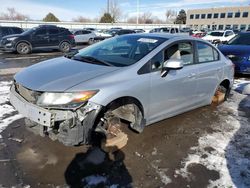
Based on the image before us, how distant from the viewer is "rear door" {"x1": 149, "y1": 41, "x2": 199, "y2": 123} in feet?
12.4

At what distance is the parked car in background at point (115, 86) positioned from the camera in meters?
2.95

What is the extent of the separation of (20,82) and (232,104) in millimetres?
4799

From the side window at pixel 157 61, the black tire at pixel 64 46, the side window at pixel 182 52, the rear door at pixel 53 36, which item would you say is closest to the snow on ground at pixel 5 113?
the side window at pixel 157 61

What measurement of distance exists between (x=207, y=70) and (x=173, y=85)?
1.11m

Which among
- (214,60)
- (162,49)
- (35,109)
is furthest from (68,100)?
(214,60)

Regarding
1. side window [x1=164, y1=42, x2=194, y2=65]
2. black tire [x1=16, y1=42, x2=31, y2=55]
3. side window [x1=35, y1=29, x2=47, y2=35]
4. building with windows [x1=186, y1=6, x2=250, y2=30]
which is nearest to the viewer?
side window [x1=164, y1=42, x2=194, y2=65]

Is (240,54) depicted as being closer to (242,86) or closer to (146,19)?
(242,86)

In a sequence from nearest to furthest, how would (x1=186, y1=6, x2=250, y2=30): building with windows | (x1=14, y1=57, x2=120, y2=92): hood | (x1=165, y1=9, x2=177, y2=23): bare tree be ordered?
(x1=14, y1=57, x2=120, y2=92): hood, (x1=186, y1=6, x2=250, y2=30): building with windows, (x1=165, y1=9, x2=177, y2=23): bare tree

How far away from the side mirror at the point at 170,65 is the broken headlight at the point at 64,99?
1443 mm

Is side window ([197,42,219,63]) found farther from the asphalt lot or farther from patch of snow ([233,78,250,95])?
patch of snow ([233,78,250,95])

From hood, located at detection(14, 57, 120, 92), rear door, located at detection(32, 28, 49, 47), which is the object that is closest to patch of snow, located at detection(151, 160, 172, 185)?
hood, located at detection(14, 57, 120, 92)

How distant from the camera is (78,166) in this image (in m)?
3.23

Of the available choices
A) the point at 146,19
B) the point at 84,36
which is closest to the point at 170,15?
the point at 146,19

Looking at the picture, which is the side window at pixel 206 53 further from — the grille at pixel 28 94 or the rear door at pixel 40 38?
the rear door at pixel 40 38
